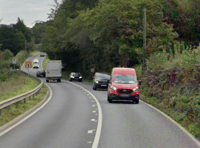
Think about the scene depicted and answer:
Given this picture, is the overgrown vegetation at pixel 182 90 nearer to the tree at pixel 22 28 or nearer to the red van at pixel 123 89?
the red van at pixel 123 89

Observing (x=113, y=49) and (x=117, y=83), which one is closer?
(x=117, y=83)

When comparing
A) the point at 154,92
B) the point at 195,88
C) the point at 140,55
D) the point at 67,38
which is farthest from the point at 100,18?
the point at 195,88

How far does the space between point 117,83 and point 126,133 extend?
449 inches

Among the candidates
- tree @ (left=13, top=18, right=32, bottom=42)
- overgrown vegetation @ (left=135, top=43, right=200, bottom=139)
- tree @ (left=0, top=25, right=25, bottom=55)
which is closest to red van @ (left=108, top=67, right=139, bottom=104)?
overgrown vegetation @ (left=135, top=43, right=200, bottom=139)

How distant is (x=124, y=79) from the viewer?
2361cm

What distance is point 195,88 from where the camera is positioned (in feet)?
50.9

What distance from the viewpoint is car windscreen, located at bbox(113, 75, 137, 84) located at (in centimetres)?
2333

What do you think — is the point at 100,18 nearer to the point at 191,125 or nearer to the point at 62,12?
the point at 62,12

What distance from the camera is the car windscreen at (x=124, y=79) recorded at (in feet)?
76.5

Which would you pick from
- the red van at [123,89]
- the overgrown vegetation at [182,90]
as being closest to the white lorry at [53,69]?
the overgrown vegetation at [182,90]

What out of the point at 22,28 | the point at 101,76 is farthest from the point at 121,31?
the point at 22,28

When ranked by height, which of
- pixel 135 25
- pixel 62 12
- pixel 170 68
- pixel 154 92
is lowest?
pixel 154 92

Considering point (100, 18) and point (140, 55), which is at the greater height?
point (100, 18)

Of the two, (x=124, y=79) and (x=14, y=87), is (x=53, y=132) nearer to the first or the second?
(x=124, y=79)
